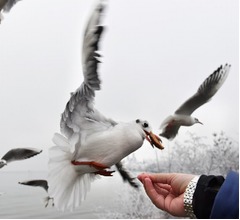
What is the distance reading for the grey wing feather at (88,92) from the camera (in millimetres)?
1497

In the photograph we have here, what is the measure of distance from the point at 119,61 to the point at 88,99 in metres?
0.18

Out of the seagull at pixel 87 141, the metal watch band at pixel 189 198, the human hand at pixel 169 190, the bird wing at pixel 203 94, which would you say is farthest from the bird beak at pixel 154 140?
the metal watch band at pixel 189 198

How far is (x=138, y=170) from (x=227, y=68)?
19.2 inches

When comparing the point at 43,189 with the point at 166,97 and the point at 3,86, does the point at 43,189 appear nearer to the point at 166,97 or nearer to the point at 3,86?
the point at 3,86

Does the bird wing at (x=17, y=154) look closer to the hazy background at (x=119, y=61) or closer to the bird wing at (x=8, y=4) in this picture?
the hazy background at (x=119, y=61)

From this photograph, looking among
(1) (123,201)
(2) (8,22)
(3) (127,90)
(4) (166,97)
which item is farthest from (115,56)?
(1) (123,201)

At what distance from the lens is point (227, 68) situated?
152cm

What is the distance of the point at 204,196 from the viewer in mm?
998

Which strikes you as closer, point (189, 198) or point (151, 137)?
point (189, 198)

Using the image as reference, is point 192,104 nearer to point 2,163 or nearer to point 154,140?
point 154,140

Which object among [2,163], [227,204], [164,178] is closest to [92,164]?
[2,163]

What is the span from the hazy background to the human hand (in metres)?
0.34

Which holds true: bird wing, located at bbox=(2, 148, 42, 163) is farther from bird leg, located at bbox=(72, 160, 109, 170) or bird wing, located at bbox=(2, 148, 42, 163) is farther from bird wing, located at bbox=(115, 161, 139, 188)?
bird wing, located at bbox=(115, 161, 139, 188)

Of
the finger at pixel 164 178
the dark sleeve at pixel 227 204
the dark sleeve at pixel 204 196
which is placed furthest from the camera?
the finger at pixel 164 178
